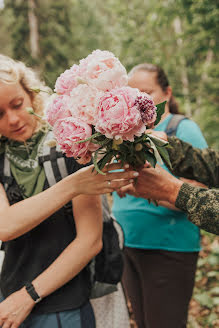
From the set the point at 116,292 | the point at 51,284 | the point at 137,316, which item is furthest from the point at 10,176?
the point at 137,316

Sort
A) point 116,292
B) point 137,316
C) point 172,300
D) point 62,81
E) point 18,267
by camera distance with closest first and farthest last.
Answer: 1. point 62,81
2. point 18,267
3. point 116,292
4. point 172,300
5. point 137,316

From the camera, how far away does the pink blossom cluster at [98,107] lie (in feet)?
4.02

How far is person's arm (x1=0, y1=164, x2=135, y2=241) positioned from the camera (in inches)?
58.5

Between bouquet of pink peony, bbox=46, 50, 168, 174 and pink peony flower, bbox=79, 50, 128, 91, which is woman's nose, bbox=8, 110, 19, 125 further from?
pink peony flower, bbox=79, 50, 128, 91

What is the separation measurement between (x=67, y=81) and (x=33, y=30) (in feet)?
58.2

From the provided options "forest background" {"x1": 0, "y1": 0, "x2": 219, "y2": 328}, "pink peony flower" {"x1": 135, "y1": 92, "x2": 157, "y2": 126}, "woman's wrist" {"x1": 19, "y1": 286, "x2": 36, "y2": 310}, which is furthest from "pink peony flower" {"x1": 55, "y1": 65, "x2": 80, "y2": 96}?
"woman's wrist" {"x1": 19, "y1": 286, "x2": 36, "y2": 310}

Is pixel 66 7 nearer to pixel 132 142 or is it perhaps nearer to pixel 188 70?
pixel 188 70

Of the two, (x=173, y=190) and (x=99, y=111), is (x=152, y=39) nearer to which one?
(x=173, y=190)

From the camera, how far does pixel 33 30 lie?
16.9 meters

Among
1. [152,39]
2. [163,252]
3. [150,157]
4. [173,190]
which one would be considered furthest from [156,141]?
[152,39]

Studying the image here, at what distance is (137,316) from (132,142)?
1947 mm

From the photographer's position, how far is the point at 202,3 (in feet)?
10.9

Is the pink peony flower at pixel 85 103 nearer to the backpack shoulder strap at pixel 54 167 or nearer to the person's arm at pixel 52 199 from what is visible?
the person's arm at pixel 52 199

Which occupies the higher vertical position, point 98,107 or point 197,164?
point 98,107
